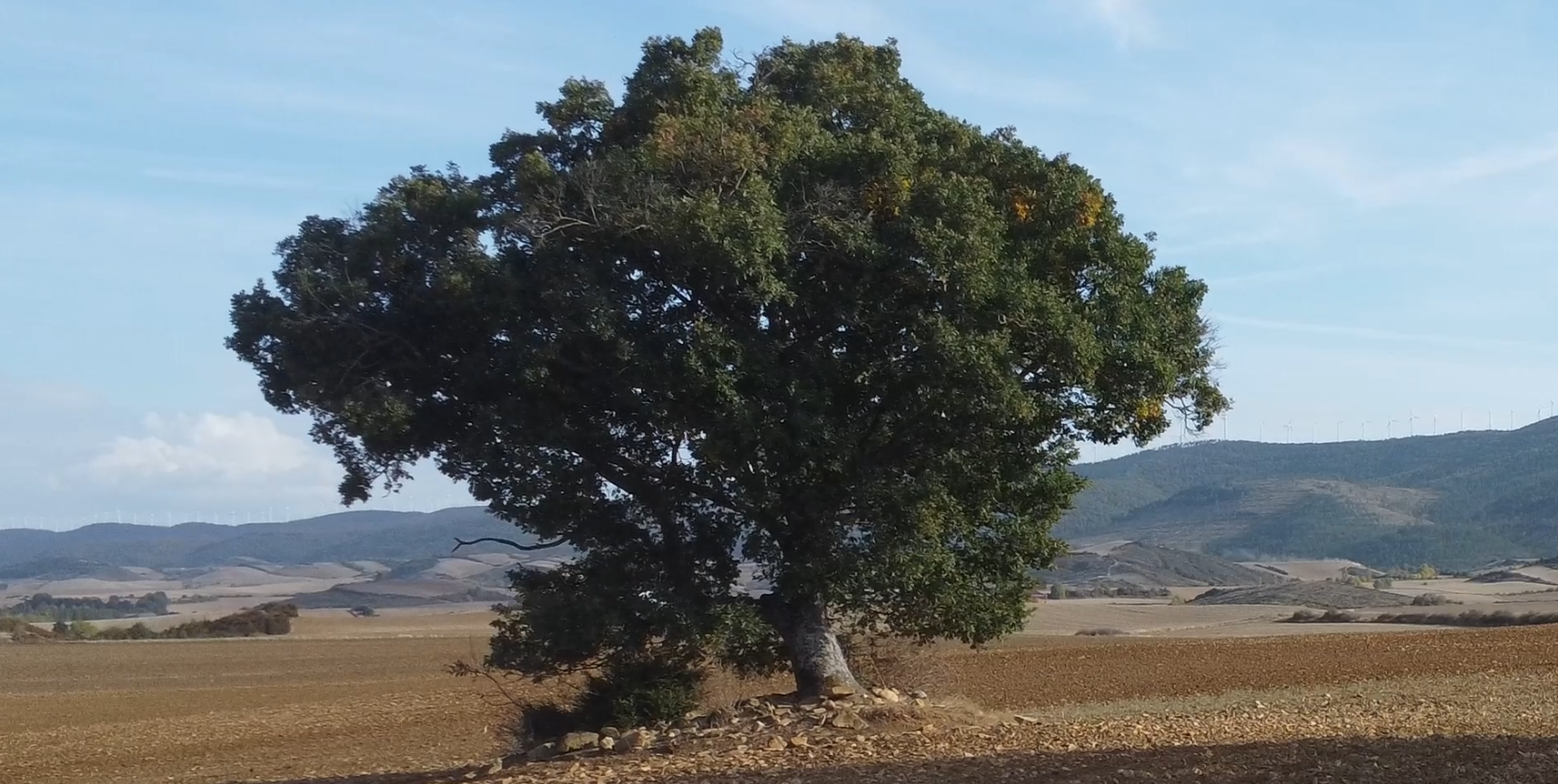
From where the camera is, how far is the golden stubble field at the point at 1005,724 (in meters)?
14.0

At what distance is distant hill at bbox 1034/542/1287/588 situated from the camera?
15825cm

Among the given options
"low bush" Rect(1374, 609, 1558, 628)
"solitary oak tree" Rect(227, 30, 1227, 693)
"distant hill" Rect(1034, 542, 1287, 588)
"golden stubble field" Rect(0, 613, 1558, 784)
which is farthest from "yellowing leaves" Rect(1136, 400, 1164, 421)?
"distant hill" Rect(1034, 542, 1287, 588)

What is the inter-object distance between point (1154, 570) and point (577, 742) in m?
154

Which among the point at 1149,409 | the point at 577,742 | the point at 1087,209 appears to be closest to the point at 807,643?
the point at 577,742

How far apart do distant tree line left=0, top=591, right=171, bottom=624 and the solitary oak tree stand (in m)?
144

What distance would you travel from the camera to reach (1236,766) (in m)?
13.3

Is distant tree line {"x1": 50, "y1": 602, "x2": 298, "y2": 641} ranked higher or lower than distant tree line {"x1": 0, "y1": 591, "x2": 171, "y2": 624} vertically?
lower

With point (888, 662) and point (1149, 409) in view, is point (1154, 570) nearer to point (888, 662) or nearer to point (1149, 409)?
point (888, 662)

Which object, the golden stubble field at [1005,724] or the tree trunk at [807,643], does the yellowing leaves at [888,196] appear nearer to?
the tree trunk at [807,643]

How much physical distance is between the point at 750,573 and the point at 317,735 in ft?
55.6

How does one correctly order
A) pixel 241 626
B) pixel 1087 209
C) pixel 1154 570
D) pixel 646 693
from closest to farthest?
pixel 1087 209 → pixel 646 693 → pixel 241 626 → pixel 1154 570

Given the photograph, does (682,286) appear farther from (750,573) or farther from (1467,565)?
(1467,565)

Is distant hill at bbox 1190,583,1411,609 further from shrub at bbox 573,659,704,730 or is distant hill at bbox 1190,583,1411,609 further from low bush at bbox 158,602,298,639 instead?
shrub at bbox 573,659,704,730

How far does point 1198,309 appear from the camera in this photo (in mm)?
18547
